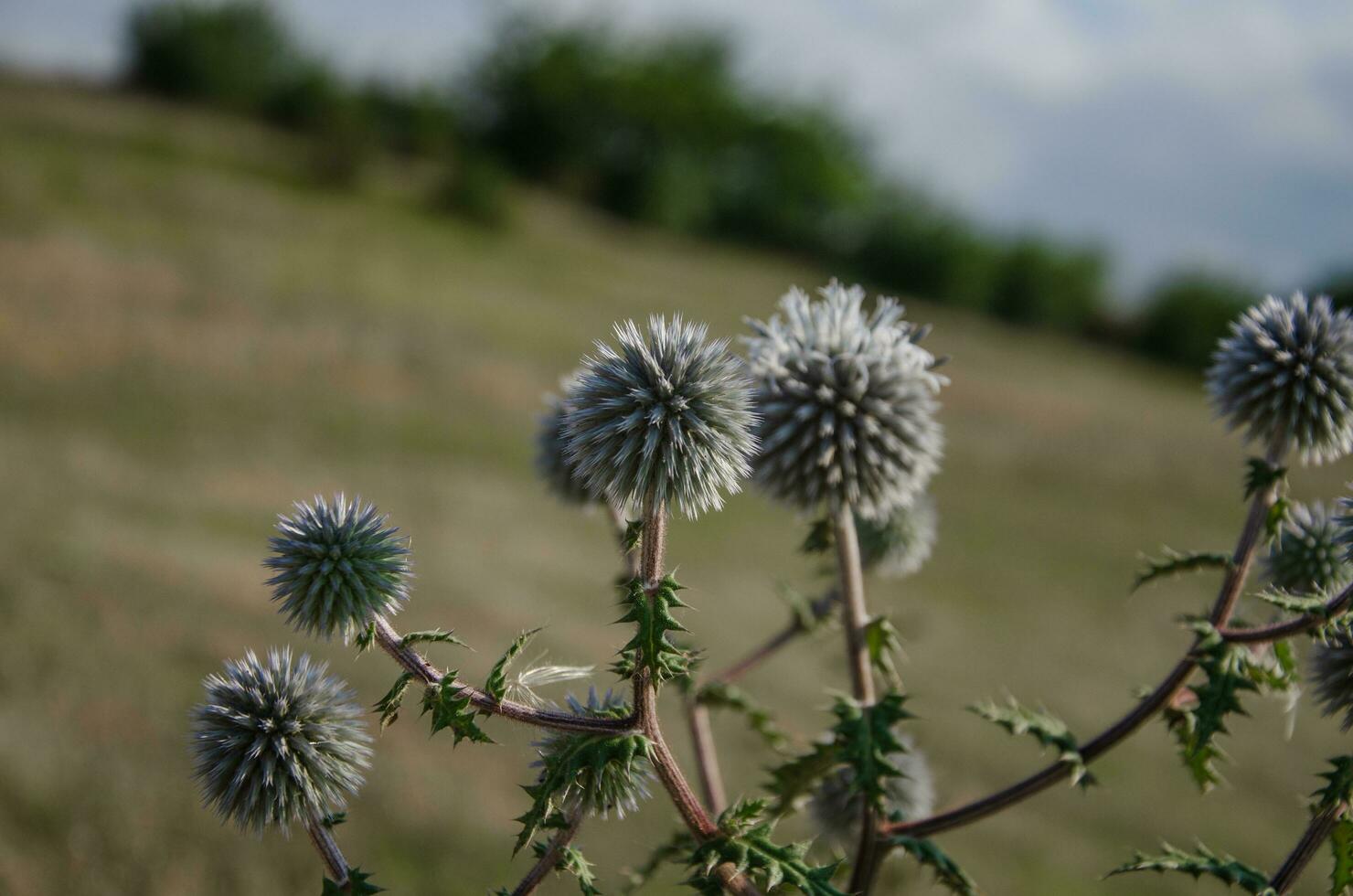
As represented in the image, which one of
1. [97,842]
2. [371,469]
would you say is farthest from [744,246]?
[97,842]

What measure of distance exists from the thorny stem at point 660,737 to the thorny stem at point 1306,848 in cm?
71

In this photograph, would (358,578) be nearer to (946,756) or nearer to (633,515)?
(633,515)

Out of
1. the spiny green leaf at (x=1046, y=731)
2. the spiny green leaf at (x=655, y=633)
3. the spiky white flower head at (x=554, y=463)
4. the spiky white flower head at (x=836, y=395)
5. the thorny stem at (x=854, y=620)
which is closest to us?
the spiny green leaf at (x=655, y=633)

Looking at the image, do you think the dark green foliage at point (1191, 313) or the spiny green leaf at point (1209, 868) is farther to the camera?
the dark green foliage at point (1191, 313)

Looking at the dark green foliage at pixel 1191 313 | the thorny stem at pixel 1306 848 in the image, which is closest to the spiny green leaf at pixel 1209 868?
the thorny stem at pixel 1306 848

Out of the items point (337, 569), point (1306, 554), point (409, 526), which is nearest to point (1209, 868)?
point (1306, 554)

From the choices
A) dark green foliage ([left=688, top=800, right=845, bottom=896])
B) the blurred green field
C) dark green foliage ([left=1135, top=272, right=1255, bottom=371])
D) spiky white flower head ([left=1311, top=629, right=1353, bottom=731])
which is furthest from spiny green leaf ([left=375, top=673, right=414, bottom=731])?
dark green foliage ([left=1135, top=272, right=1255, bottom=371])

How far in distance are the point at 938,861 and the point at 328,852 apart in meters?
0.84

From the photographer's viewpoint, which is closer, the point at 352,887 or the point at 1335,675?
the point at 352,887

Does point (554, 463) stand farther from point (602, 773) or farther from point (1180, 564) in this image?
point (1180, 564)

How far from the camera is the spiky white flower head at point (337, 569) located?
146cm

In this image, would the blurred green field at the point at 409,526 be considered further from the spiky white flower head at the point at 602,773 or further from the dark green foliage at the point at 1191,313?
the dark green foliage at the point at 1191,313

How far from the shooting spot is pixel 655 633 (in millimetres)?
1322

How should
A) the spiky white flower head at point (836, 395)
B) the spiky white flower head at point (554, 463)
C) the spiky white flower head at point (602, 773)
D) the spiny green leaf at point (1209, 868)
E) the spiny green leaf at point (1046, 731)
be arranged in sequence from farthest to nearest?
Result: the spiky white flower head at point (554, 463), the spiky white flower head at point (836, 395), the spiny green leaf at point (1046, 731), the spiny green leaf at point (1209, 868), the spiky white flower head at point (602, 773)
